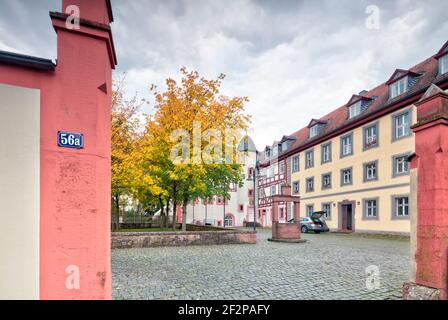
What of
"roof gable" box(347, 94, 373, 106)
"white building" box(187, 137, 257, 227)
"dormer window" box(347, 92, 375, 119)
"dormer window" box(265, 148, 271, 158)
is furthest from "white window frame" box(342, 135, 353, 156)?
"dormer window" box(265, 148, 271, 158)

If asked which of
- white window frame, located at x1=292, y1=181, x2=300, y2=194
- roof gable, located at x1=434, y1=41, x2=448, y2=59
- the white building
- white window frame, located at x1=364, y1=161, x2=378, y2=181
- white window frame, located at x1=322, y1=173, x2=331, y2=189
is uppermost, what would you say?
roof gable, located at x1=434, y1=41, x2=448, y2=59

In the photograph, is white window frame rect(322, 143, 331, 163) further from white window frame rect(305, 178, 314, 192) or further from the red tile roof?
white window frame rect(305, 178, 314, 192)

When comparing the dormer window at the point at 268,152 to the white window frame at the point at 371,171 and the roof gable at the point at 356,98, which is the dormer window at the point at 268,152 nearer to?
the roof gable at the point at 356,98

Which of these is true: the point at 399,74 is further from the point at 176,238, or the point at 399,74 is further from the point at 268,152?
the point at 268,152

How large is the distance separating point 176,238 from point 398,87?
19717mm

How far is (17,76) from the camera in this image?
11.3 feet

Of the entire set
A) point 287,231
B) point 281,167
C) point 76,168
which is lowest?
point 287,231

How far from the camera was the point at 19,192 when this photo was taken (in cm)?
337

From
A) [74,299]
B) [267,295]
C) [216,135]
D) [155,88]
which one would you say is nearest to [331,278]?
[267,295]

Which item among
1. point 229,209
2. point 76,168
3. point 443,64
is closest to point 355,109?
point 443,64

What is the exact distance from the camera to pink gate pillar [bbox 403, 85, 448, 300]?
471 centimetres

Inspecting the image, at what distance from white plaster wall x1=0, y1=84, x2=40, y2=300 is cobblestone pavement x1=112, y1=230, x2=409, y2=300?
241 cm

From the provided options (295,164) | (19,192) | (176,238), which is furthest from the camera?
(295,164)
